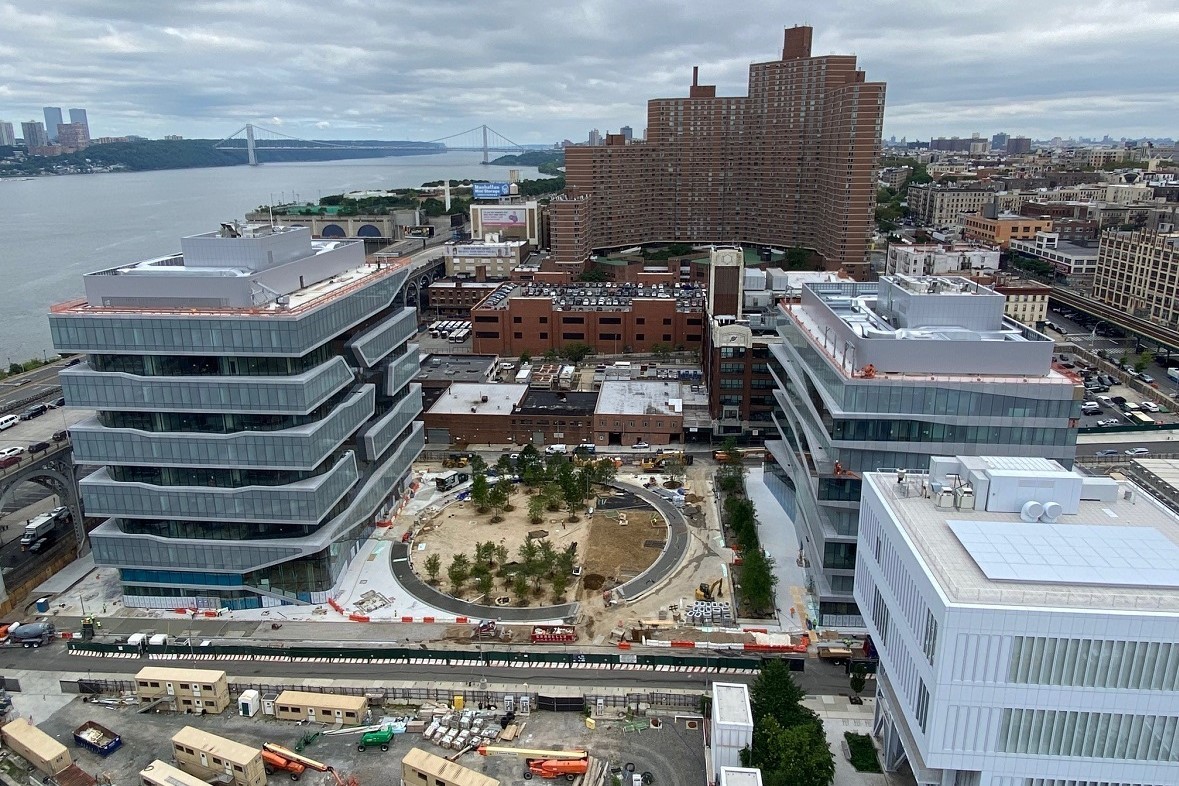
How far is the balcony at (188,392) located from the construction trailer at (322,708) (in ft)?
49.6

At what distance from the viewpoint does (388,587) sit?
51469mm

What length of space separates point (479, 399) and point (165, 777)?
50.5 m

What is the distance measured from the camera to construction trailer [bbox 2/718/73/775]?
35000mm

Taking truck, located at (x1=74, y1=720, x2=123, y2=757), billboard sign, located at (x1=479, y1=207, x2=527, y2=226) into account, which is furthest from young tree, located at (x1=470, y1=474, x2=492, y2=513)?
billboard sign, located at (x1=479, y1=207, x2=527, y2=226)

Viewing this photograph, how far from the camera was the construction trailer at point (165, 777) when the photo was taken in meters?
33.6

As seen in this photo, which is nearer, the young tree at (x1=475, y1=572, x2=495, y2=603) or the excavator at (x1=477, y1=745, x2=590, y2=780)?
the excavator at (x1=477, y1=745, x2=590, y2=780)

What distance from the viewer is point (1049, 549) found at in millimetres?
29047

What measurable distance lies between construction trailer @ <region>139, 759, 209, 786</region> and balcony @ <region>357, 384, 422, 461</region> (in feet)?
74.8

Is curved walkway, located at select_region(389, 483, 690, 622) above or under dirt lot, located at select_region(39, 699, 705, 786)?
above

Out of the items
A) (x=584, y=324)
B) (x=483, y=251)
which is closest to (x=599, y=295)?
(x=584, y=324)

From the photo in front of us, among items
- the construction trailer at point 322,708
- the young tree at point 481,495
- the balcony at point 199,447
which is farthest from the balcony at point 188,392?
the young tree at point 481,495

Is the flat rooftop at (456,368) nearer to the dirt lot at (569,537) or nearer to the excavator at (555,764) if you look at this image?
the dirt lot at (569,537)

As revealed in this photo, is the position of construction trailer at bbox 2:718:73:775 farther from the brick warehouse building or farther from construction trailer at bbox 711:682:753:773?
the brick warehouse building

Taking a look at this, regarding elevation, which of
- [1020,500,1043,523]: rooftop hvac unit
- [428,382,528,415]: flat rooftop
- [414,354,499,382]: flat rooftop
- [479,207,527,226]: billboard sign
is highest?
[479,207,527,226]: billboard sign
